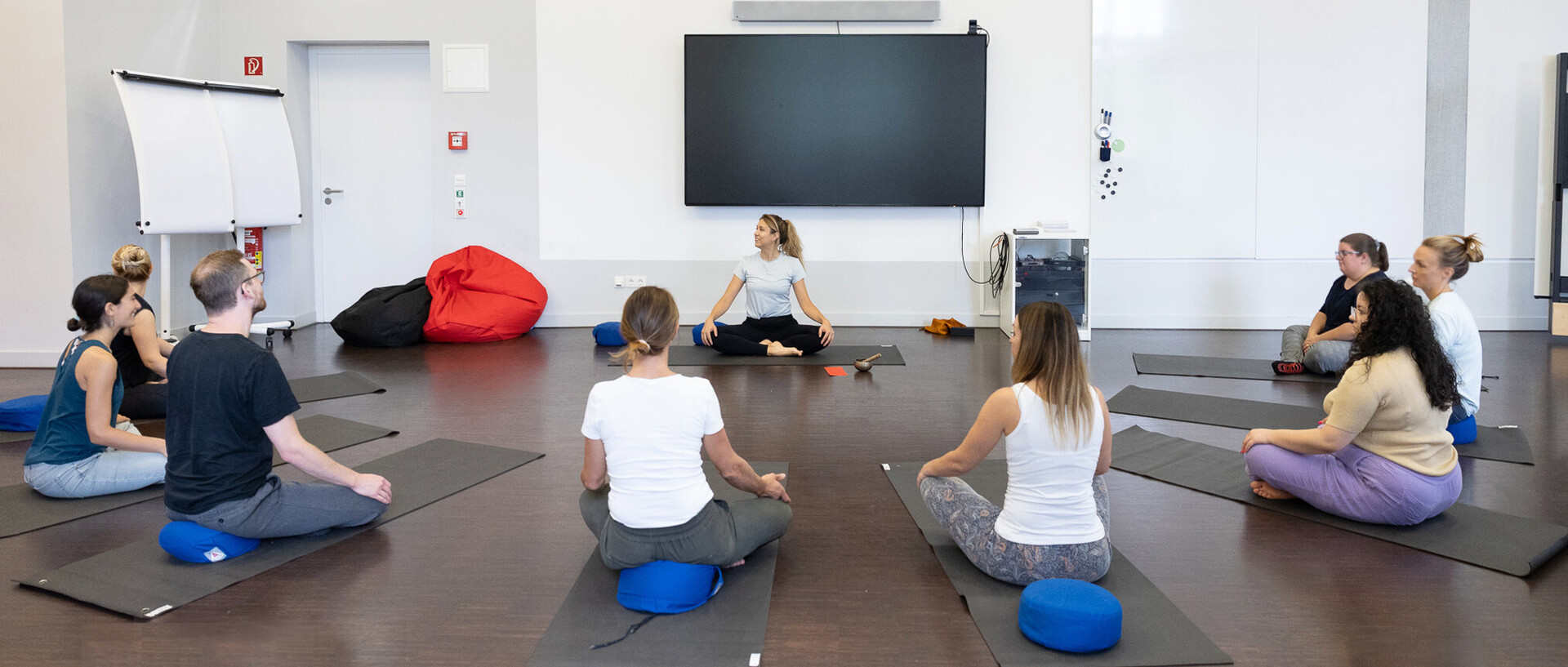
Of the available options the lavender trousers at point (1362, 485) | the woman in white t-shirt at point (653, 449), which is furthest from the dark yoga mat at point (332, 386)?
the lavender trousers at point (1362, 485)

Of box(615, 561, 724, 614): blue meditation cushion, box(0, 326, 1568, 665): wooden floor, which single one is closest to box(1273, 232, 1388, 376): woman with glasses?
box(0, 326, 1568, 665): wooden floor

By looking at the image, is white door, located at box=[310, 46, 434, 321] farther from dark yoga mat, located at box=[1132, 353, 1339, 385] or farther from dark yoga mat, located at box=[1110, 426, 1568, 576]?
dark yoga mat, located at box=[1110, 426, 1568, 576]

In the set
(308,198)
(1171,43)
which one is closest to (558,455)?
(308,198)

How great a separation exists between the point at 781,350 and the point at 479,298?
2444mm

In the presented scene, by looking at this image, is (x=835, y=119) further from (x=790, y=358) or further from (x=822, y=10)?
(x=790, y=358)

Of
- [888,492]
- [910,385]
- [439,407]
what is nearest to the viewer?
[888,492]

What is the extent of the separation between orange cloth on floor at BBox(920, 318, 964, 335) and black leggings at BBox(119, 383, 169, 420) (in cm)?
498

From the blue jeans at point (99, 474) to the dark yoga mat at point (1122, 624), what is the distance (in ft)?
8.49

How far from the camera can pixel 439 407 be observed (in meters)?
4.88

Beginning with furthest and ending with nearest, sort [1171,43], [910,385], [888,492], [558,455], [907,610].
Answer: [1171,43] < [910,385] < [558,455] < [888,492] < [907,610]

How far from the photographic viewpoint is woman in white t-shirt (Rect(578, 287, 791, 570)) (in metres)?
2.39

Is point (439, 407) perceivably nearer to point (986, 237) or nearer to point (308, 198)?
point (308, 198)

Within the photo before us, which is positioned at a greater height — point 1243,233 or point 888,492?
point 1243,233

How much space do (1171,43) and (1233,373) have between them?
3084 mm
